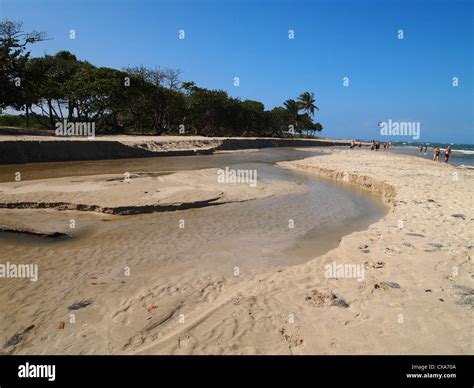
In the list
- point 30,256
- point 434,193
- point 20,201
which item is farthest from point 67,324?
point 434,193

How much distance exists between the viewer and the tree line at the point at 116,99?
1257 inches

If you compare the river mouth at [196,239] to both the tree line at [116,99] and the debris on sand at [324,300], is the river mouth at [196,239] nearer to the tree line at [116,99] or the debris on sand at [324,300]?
the debris on sand at [324,300]

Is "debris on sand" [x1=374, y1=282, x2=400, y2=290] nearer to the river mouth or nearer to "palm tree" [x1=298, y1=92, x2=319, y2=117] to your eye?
the river mouth

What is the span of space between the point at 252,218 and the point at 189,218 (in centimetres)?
198

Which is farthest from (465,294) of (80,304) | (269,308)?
(80,304)

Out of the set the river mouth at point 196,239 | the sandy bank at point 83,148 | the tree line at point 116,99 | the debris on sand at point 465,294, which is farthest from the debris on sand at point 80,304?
the tree line at point 116,99

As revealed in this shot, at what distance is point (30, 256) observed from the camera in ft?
21.9

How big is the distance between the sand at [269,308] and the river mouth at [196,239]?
335mm

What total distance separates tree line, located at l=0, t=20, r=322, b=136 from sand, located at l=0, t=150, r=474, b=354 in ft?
109

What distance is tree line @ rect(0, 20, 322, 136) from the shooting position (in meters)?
31.9

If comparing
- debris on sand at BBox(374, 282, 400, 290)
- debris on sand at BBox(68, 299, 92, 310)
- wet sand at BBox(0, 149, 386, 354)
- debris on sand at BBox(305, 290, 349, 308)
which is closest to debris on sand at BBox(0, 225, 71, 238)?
wet sand at BBox(0, 149, 386, 354)

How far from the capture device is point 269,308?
15.4ft

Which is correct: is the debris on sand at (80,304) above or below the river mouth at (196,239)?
below
